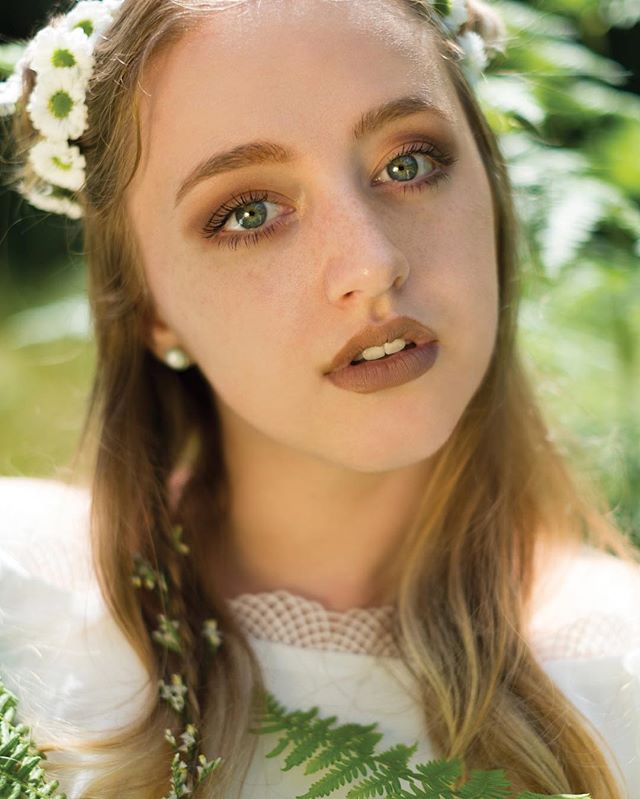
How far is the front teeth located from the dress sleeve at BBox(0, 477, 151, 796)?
31.3 inches

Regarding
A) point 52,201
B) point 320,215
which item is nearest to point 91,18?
point 52,201

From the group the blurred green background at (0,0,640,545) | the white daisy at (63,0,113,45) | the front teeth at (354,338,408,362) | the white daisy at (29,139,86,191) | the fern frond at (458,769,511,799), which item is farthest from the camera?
the blurred green background at (0,0,640,545)

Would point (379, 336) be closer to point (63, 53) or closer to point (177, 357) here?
point (177, 357)

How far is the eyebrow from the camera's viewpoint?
2.07m

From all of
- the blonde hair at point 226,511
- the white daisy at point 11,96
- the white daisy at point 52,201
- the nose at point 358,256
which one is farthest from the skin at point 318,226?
the white daisy at point 11,96

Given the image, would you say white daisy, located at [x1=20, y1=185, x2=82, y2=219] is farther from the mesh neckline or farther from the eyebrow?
the mesh neckline

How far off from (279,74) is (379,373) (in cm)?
60

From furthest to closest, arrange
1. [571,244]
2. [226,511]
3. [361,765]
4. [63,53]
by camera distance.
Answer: [571,244] < [226,511] < [63,53] < [361,765]

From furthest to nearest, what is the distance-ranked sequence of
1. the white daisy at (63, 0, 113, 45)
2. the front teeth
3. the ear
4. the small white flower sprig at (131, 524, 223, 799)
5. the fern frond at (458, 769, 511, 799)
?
the ear, the white daisy at (63, 0, 113, 45), the front teeth, the small white flower sprig at (131, 524, 223, 799), the fern frond at (458, 769, 511, 799)

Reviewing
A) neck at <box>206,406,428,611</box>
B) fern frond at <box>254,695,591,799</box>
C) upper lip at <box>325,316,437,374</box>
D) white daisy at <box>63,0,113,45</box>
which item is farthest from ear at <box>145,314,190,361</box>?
fern frond at <box>254,695,591,799</box>

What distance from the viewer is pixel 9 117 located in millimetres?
2676

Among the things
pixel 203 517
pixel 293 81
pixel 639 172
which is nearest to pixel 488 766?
pixel 203 517

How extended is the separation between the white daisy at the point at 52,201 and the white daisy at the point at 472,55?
0.94 m

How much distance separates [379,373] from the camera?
2.14 meters
